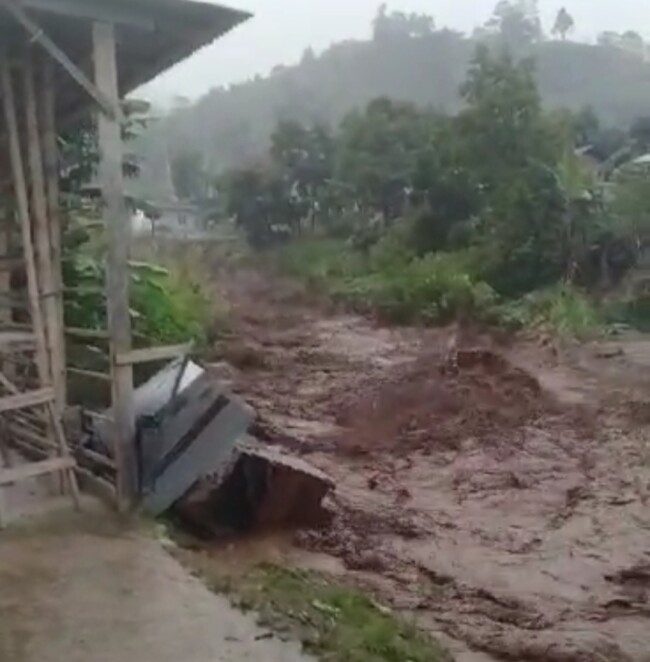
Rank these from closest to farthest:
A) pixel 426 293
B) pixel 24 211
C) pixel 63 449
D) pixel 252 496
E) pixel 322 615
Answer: pixel 322 615
pixel 63 449
pixel 24 211
pixel 252 496
pixel 426 293

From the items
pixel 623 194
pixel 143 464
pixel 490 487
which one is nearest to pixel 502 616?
pixel 143 464

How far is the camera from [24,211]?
21.8 ft

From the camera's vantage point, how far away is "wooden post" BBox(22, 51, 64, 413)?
6.82 m

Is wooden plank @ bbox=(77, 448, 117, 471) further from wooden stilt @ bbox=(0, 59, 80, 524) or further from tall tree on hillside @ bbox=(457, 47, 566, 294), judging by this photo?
tall tree on hillside @ bbox=(457, 47, 566, 294)

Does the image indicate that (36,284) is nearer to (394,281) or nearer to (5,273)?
(5,273)

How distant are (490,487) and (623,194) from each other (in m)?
13.3

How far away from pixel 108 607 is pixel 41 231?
290 centimetres

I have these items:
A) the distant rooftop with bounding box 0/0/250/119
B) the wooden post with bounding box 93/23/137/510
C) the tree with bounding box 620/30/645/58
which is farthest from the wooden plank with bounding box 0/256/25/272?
the tree with bounding box 620/30/645/58

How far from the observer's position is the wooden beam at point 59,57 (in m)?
5.82

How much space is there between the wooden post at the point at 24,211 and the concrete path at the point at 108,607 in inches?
45.6

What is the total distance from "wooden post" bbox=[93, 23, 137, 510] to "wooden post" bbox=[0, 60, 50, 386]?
0.61 meters

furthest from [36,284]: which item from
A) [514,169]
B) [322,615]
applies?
[514,169]

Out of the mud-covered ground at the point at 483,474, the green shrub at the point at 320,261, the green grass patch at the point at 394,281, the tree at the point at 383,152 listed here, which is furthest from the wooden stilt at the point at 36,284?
the tree at the point at 383,152

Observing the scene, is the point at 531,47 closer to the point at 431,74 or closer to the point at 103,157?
the point at 431,74
